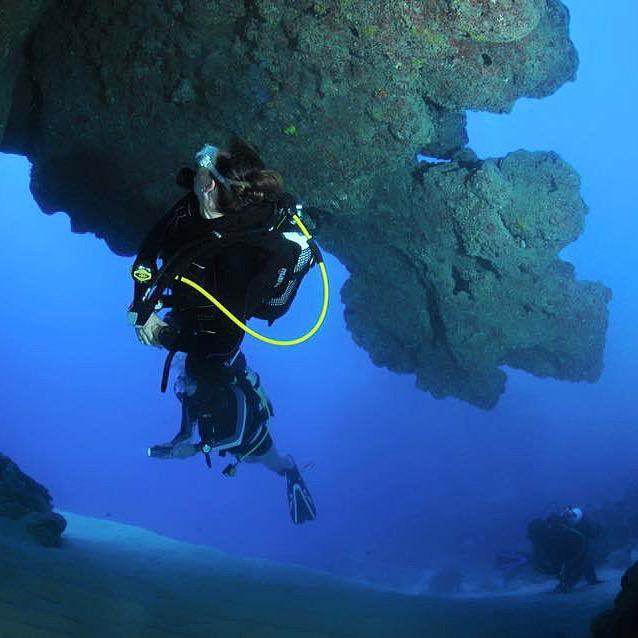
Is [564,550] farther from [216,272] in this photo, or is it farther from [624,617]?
[216,272]

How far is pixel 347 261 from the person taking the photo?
10078mm

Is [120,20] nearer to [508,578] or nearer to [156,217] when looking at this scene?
[156,217]

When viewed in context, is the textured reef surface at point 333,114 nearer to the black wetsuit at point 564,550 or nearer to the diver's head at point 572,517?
the diver's head at point 572,517

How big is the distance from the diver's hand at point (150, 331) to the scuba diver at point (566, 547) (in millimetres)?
8409

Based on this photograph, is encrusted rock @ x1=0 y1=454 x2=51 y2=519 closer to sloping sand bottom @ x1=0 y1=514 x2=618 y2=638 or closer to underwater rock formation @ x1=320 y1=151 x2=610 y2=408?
sloping sand bottom @ x1=0 y1=514 x2=618 y2=638

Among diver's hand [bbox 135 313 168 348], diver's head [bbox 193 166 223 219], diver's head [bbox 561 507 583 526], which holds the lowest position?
diver's hand [bbox 135 313 168 348]

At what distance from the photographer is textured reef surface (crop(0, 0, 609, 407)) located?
17.7ft

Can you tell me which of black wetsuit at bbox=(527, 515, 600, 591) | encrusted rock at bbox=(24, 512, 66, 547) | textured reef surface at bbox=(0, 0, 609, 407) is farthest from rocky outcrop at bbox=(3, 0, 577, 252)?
black wetsuit at bbox=(527, 515, 600, 591)

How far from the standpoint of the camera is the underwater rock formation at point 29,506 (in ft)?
19.6

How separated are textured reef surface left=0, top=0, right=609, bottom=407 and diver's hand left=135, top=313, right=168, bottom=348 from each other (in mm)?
3048

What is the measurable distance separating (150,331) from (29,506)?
5583 millimetres

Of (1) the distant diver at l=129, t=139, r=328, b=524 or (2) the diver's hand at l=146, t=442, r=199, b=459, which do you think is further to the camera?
(2) the diver's hand at l=146, t=442, r=199, b=459

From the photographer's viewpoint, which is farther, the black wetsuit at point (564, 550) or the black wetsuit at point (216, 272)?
the black wetsuit at point (564, 550)

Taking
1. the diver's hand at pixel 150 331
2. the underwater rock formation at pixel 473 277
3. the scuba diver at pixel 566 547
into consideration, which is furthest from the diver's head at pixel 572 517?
the diver's hand at pixel 150 331
